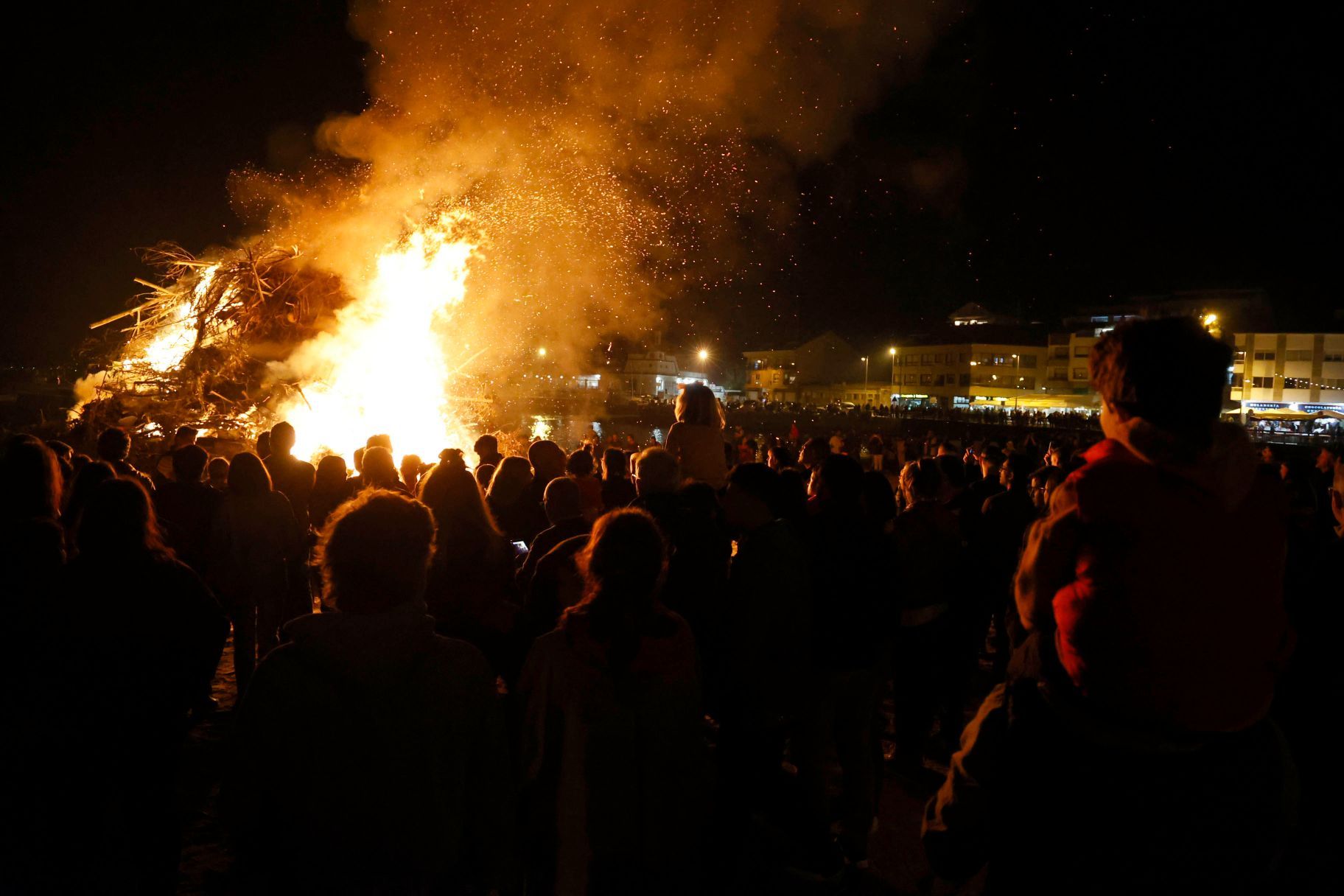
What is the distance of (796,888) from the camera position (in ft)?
12.4

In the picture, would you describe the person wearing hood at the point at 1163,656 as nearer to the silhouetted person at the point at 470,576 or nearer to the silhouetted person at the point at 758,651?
the silhouetted person at the point at 758,651

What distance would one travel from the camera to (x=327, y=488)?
6.54 m

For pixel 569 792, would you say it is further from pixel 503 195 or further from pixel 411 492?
pixel 503 195

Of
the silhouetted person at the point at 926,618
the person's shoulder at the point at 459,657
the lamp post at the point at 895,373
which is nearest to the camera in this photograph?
the person's shoulder at the point at 459,657

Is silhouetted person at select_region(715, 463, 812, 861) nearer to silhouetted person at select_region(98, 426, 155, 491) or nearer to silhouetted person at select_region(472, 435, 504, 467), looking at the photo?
silhouetted person at select_region(472, 435, 504, 467)

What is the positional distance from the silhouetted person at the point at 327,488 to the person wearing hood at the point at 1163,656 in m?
5.97

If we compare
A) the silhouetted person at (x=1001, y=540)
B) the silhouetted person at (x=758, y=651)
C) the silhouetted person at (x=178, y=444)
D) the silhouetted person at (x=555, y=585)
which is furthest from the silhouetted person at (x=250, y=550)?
the silhouetted person at (x=1001, y=540)

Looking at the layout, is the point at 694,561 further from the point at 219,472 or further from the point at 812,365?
Result: the point at 812,365

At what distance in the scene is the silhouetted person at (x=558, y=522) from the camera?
4.23 m

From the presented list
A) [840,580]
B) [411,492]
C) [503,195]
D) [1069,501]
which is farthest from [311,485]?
[503,195]

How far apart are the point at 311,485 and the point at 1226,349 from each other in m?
7.09

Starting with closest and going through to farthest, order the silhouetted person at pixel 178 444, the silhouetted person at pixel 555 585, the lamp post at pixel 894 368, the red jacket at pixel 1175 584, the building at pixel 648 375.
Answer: the red jacket at pixel 1175 584 < the silhouetted person at pixel 555 585 < the silhouetted person at pixel 178 444 < the lamp post at pixel 894 368 < the building at pixel 648 375

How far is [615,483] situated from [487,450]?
2.45 metres

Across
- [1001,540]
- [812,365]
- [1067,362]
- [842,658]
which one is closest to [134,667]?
[842,658]
